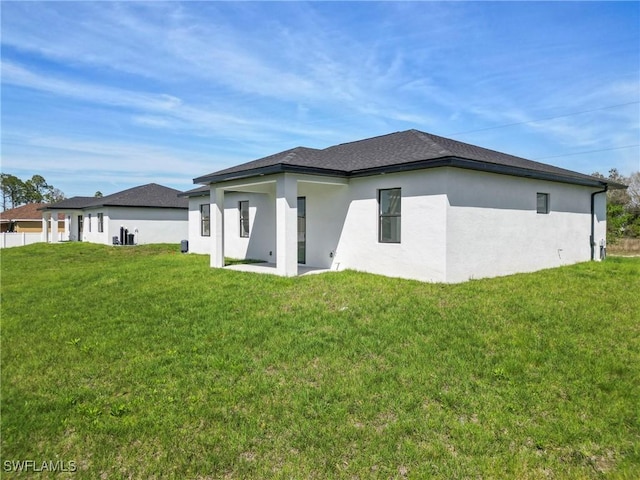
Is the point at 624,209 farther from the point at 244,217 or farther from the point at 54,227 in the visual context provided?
the point at 54,227

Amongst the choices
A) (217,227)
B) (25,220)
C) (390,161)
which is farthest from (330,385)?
(25,220)

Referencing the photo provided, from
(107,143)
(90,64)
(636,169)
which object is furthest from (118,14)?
(636,169)

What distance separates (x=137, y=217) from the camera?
1045 inches

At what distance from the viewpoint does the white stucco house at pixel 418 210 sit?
9500 millimetres

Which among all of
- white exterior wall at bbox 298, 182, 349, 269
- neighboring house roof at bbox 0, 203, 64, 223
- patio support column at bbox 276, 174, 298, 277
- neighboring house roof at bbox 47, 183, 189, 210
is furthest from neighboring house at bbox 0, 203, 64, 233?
patio support column at bbox 276, 174, 298, 277

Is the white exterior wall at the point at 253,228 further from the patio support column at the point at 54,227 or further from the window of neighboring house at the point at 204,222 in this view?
the patio support column at the point at 54,227

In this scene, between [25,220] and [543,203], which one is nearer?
[543,203]

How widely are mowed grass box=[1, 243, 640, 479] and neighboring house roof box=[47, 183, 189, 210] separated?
19.0 m

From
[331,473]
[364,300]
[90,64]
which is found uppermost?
[90,64]

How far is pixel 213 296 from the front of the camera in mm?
8617

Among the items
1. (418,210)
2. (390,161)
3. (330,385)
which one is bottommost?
(330,385)

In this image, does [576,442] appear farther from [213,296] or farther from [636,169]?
[636,169]

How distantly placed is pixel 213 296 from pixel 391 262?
15.6 ft

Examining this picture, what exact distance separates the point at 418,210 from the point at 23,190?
84483 mm
